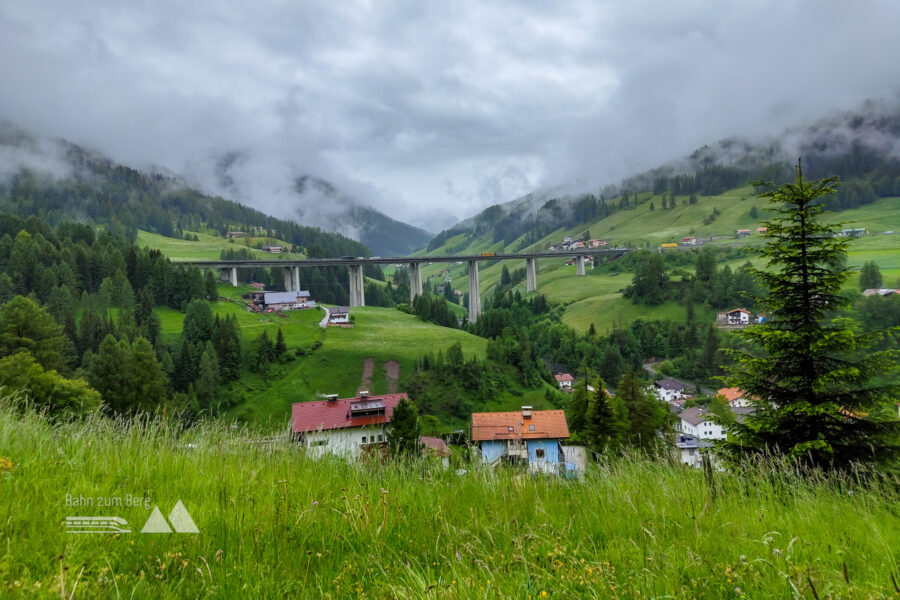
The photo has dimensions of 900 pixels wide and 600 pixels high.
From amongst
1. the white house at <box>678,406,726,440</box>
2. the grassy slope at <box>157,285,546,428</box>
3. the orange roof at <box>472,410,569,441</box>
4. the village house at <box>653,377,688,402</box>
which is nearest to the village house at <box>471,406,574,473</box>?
the orange roof at <box>472,410,569,441</box>

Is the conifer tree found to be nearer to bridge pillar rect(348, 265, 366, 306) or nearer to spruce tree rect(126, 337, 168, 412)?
spruce tree rect(126, 337, 168, 412)

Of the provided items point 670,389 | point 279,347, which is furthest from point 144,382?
point 670,389

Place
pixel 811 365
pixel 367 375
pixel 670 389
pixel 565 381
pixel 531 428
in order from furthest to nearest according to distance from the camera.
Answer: pixel 565 381
pixel 670 389
pixel 367 375
pixel 531 428
pixel 811 365

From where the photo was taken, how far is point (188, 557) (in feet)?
10.6

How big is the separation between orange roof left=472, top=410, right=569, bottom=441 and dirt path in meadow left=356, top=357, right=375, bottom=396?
43118 millimetres

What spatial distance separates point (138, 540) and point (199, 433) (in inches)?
148

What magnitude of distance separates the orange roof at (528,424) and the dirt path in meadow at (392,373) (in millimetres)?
43390

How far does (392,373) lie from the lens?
95812 mm

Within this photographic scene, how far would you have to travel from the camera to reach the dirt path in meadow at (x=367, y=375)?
8889 centimetres

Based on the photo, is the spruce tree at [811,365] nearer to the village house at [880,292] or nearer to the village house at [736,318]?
the village house at [880,292]

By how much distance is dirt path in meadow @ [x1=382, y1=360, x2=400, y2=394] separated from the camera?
91000mm

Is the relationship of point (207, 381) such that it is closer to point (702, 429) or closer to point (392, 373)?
point (392, 373)

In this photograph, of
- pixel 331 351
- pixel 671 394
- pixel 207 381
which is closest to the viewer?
pixel 207 381

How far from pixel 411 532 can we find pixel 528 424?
44618mm
